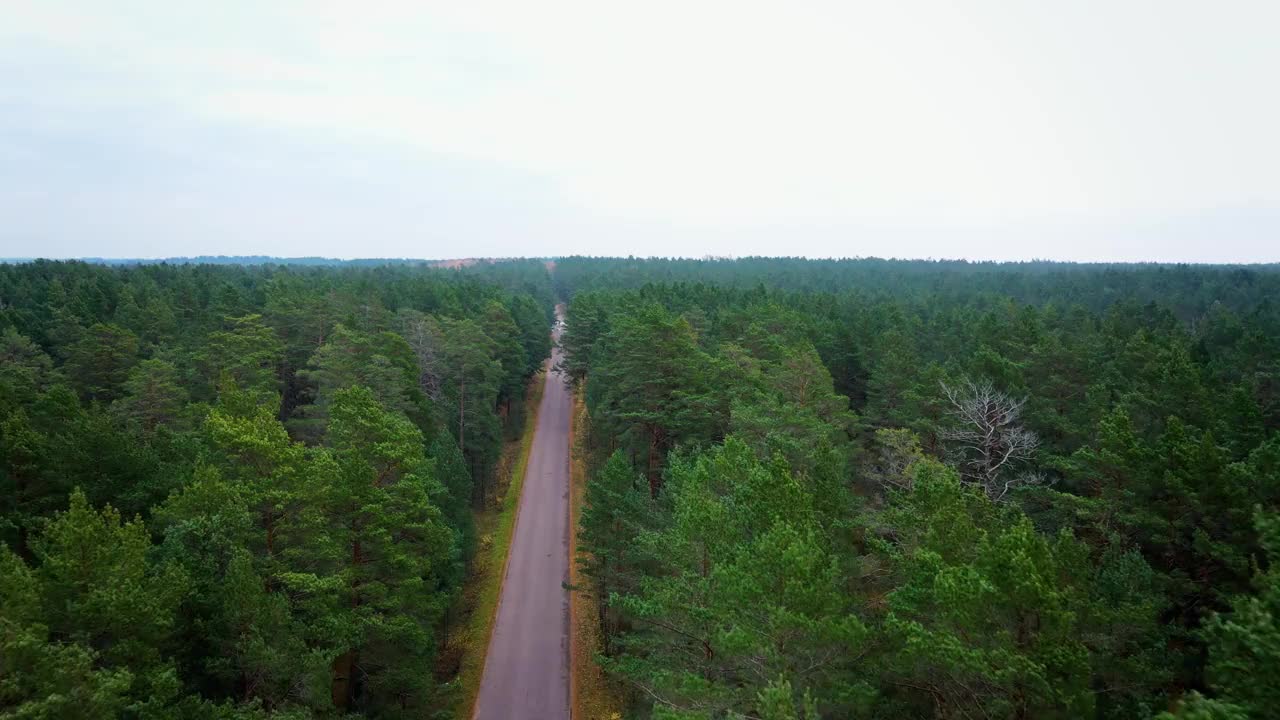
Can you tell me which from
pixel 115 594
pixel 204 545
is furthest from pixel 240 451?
pixel 115 594

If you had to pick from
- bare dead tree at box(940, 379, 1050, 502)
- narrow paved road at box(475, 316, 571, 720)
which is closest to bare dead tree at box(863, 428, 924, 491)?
bare dead tree at box(940, 379, 1050, 502)

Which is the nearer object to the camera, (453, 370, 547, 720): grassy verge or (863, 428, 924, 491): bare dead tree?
(863, 428, 924, 491): bare dead tree

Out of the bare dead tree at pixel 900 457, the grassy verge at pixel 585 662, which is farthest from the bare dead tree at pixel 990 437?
the grassy verge at pixel 585 662

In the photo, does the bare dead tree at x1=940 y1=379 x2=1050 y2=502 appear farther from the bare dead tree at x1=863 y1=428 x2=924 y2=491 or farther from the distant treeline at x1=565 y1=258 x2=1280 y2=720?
the bare dead tree at x1=863 y1=428 x2=924 y2=491

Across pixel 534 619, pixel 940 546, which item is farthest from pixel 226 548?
pixel 940 546

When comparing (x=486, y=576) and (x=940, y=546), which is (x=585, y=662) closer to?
(x=486, y=576)
